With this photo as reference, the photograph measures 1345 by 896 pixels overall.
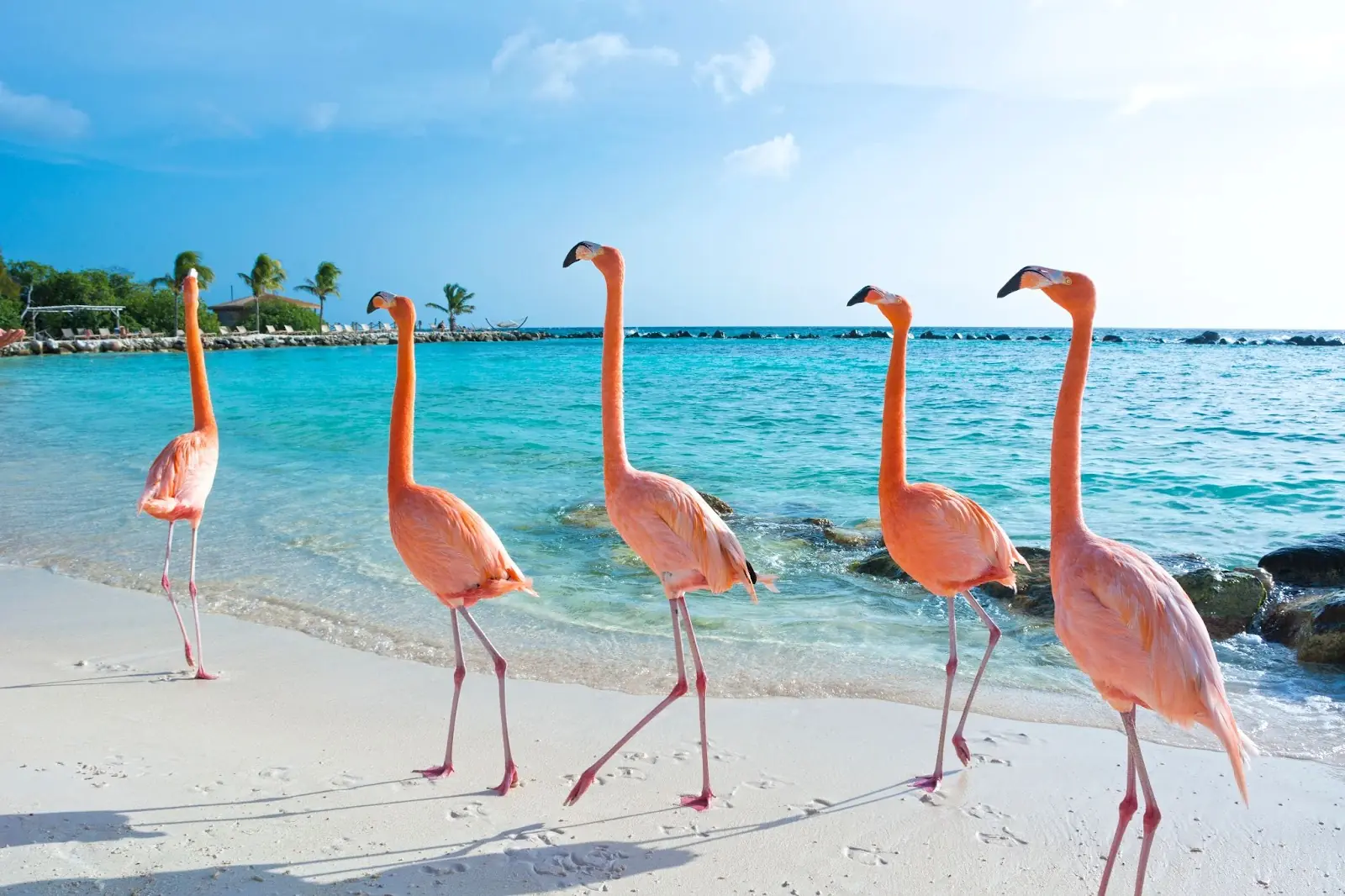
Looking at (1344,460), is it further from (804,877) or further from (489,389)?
(489,389)

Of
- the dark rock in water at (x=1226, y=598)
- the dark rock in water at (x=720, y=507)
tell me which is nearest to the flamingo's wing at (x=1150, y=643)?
the dark rock in water at (x=1226, y=598)

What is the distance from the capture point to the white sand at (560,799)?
3.14 m

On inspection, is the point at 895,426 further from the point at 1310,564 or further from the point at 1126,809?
the point at 1310,564

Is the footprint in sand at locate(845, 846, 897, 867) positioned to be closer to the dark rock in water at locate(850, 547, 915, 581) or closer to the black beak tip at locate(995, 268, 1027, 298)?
the black beak tip at locate(995, 268, 1027, 298)

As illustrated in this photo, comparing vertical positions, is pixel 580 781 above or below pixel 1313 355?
below

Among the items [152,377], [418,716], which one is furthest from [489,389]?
[418,716]

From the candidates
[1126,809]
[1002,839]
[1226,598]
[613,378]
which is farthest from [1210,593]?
[613,378]

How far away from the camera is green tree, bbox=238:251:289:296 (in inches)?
2783

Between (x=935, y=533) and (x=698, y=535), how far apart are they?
1.22 meters

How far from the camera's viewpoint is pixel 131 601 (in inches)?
261

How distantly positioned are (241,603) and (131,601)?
776mm

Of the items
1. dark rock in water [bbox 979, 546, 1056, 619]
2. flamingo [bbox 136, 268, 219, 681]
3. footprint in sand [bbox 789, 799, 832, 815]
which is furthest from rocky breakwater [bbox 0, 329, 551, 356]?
footprint in sand [bbox 789, 799, 832, 815]

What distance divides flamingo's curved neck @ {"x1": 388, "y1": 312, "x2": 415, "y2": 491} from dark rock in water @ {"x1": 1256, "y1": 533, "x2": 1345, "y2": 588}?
25.5ft

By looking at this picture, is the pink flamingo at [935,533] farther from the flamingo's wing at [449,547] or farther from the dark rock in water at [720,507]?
the dark rock in water at [720,507]
